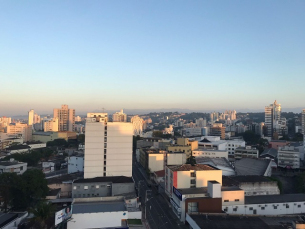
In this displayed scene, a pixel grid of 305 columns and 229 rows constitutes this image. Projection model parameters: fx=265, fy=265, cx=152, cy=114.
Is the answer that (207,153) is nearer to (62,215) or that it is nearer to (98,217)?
(98,217)

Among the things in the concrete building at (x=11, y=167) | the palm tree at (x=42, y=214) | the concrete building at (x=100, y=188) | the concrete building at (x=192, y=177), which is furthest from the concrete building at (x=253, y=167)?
the concrete building at (x=11, y=167)

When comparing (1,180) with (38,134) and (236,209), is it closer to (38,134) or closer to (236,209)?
(236,209)

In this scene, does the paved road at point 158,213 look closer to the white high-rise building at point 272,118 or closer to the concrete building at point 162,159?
the concrete building at point 162,159

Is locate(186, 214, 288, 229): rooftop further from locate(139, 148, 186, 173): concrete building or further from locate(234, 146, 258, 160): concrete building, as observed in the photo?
locate(234, 146, 258, 160): concrete building

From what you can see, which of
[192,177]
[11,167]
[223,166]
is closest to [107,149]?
[192,177]

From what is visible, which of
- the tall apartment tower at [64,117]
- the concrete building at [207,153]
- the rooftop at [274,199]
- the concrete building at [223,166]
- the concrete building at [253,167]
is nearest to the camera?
the rooftop at [274,199]

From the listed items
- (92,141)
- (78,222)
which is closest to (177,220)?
(78,222)
